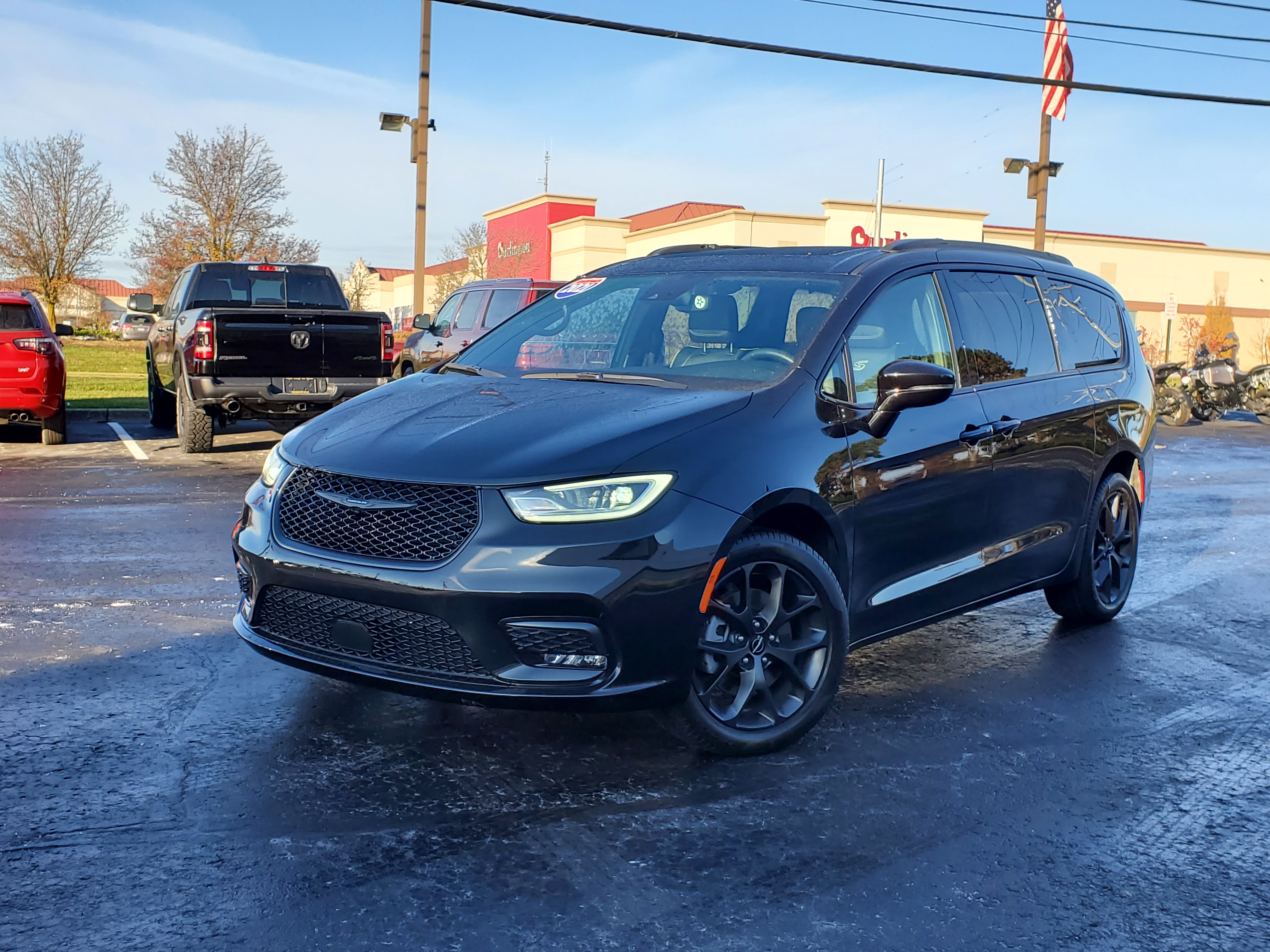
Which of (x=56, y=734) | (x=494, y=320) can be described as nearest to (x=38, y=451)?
(x=494, y=320)

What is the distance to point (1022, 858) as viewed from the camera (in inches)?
141

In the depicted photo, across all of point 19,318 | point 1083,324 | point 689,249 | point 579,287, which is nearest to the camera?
point 579,287

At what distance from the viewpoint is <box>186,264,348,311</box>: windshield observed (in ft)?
48.7

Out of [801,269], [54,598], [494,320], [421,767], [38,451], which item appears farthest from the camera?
[494,320]

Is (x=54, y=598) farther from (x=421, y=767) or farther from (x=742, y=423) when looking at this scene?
(x=742, y=423)

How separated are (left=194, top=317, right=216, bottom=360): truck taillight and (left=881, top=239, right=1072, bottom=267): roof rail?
8202 mm

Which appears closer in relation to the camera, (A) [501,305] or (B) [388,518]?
(B) [388,518]

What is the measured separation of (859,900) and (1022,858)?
0.61 meters

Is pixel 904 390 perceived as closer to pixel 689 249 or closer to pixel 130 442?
pixel 689 249

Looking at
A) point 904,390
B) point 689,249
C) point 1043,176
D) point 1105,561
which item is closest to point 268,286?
point 689,249

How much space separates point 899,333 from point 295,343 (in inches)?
339

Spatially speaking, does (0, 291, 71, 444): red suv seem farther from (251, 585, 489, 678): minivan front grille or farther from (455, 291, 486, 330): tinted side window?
(251, 585, 489, 678): minivan front grille

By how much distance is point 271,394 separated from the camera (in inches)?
489

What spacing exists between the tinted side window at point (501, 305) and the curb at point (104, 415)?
564cm
